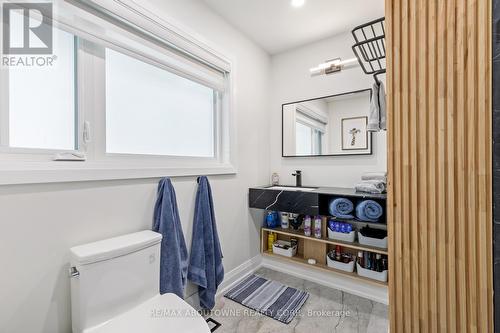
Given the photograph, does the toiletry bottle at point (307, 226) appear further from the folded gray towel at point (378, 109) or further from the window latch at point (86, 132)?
the window latch at point (86, 132)

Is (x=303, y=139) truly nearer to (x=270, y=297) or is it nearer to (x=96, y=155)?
(x=270, y=297)

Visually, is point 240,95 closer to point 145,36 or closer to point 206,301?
point 145,36

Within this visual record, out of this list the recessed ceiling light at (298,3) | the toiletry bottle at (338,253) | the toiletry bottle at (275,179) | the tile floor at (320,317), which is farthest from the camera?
the toiletry bottle at (275,179)

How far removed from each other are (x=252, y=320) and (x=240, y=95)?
1.99 metres

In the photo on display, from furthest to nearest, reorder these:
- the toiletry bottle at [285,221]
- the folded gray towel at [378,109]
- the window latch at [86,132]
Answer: the toiletry bottle at [285,221] → the folded gray towel at [378,109] → the window latch at [86,132]

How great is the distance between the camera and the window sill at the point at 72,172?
954 mm

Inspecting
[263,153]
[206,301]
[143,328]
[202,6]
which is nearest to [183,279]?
[206,301]

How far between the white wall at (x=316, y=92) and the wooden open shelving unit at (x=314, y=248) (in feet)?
1.71

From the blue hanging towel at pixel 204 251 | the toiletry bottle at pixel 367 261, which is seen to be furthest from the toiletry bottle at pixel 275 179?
the toiletry bottle at pixel 367 261

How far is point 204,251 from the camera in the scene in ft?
5.73

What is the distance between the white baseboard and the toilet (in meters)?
1.49

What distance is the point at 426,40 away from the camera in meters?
0.79
